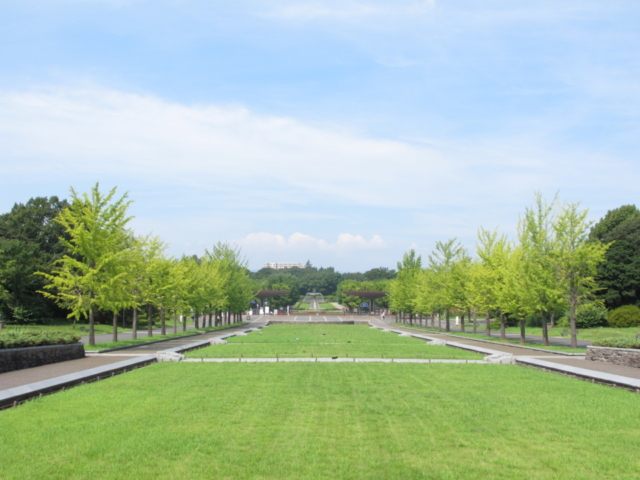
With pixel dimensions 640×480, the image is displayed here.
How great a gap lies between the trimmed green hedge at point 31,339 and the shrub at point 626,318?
45934 millimetres

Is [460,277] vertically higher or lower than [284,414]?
higher

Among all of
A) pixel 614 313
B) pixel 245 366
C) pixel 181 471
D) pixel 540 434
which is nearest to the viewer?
pixel 181 471

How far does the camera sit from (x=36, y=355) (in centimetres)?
2072

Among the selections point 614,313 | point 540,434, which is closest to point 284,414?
point 540,434

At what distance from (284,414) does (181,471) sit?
419 centimetres

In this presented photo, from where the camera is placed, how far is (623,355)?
891 inches

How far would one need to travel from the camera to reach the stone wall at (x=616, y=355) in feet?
72.4

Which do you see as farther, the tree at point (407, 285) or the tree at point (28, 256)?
the tree at point (407, 285)

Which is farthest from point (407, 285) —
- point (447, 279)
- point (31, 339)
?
point (31, 339)

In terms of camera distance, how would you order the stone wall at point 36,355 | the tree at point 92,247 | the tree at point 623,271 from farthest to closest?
the tree at point 623,271 → the tree at point 92,247 → the stone wall at point 36,355

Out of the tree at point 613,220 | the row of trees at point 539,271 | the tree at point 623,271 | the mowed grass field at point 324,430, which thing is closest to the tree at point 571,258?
the row of trees at point 539,271

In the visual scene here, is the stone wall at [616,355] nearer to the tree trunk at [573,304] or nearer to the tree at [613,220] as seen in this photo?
the tree trunk at [573,304]

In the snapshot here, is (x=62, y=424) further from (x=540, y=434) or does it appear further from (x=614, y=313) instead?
(x=614, y=313)

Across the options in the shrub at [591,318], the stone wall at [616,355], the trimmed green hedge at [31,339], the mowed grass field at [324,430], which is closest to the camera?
the mowed grass field at [324,430]
